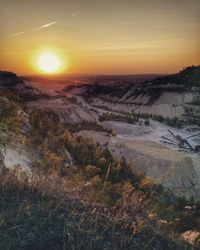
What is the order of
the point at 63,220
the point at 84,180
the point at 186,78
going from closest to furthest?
the point at 63,220 → the point at 84,180 → the point at 186,78

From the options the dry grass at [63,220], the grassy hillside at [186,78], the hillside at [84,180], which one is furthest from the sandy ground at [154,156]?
the dry grass at [63,220]

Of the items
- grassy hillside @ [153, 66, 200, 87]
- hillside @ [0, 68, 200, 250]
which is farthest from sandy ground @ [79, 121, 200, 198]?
grassy hillside @ [153, 66, 200, 87]

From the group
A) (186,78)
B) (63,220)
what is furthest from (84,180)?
(186,78)

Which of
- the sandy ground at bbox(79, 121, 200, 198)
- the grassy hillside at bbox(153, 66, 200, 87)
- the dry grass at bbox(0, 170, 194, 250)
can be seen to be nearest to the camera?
the dry grass at bbox(0, 170, 194, 250)

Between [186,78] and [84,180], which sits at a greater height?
[186,78]

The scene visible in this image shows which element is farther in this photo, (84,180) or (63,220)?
(84,180)

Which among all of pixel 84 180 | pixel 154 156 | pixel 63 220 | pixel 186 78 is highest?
pixel 186 78

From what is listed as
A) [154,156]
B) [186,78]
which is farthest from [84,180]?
[186,78]

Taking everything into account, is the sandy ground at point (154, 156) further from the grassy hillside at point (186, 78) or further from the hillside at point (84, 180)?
the grassy hillside at point (186, 78)

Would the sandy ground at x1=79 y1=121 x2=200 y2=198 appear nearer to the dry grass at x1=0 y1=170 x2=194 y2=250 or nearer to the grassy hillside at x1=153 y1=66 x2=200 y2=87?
the grassy hillside at x1=153 y1=66 x2=200 y2=87

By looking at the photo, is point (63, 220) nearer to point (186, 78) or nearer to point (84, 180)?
point (84, 180)

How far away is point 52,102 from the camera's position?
41.2 ft

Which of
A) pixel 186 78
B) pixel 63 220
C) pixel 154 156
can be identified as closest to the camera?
pixel 63 220

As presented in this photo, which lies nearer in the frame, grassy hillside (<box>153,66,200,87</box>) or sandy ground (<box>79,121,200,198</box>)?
sandy ground (<box>79,121,200,198</box>)
